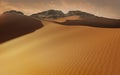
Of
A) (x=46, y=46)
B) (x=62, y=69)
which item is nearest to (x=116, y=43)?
(x=62, y=69)

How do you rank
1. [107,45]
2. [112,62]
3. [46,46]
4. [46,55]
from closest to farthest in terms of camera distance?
[112,62]
[107,45]
[46,55]
[46,46]

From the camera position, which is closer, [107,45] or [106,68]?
[106,68]

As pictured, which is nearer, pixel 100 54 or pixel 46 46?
pixel 100 54

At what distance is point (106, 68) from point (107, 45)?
3099 millimetres

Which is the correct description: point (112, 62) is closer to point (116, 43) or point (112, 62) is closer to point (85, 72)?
point (85, 72)

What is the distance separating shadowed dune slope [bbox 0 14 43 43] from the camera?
25.1 meters

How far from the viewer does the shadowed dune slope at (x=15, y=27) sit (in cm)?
2508

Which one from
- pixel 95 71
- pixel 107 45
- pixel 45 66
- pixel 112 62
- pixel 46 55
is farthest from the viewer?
pixel 46 55

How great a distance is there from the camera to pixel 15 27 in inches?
1100

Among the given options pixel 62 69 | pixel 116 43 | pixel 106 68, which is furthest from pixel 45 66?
pixel 116 43

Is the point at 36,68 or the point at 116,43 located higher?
the point at 116,43

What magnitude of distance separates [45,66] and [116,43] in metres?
3.65

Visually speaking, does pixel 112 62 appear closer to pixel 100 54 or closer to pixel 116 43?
pixel 100 54

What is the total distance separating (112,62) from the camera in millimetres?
9211
